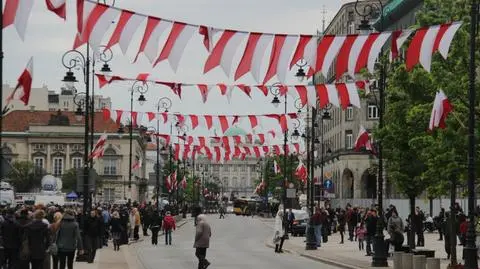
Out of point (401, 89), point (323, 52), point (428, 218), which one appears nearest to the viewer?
point (323, 52)

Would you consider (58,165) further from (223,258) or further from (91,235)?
(91,235)

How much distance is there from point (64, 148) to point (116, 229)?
4027 inches

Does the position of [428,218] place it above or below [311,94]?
below

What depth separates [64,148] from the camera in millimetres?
141375

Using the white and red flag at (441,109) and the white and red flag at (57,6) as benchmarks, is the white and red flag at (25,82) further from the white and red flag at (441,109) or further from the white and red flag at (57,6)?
the white and red flag at (441,109)

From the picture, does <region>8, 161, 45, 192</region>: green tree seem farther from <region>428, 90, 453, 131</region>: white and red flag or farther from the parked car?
<region>428, 90, 453, 131</region>: white and red flag

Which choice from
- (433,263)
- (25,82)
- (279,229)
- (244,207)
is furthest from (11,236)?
(244,207)

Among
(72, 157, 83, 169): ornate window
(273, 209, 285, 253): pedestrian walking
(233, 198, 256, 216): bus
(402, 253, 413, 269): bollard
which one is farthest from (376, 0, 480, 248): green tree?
(233, 198, 256, 216): bus

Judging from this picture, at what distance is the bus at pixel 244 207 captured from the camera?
146000 mm

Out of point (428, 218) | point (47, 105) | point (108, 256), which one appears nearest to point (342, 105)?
point (108, 256)

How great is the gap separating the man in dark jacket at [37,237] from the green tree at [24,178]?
98240 millimetres

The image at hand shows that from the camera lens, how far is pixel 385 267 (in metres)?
31.2

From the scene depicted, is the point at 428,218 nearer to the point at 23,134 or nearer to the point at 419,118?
the point at 419,118

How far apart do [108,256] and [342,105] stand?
10540mm
